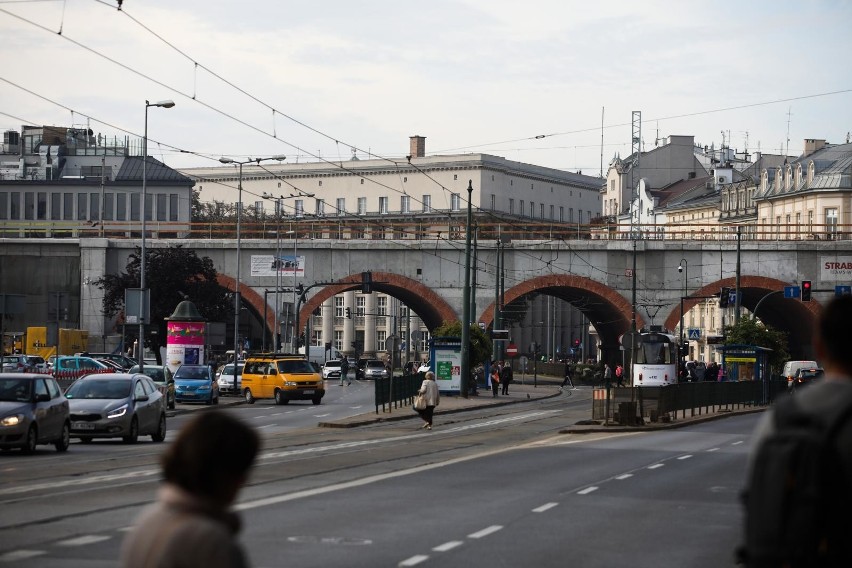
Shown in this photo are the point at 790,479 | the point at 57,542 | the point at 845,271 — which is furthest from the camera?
the point at 845,271

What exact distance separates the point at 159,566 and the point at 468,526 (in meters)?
11.0

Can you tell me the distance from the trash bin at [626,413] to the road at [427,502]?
7.07 metres

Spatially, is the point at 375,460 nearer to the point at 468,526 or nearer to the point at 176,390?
the point at 468,526

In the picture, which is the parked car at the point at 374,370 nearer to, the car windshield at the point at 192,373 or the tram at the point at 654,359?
the tram at the point at 654,359

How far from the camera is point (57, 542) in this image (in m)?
13.2

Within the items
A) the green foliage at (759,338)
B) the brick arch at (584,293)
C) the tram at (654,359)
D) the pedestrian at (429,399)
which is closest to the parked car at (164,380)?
the pedestrian at (429,399)

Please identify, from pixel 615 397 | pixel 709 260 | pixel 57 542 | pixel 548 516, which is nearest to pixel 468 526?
pixel 548 516

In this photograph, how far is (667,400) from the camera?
4288cm

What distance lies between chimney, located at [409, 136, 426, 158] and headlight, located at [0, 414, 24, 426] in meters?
133

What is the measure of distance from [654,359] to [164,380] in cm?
2736

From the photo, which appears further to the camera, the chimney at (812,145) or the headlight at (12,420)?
the chimney at (812,145)

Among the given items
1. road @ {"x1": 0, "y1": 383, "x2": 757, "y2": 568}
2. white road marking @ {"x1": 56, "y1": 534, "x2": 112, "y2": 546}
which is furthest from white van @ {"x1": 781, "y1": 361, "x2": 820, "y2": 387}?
white road marking @ {"x1": 56, "y1": 534, "x2": 112, "y2": 546}

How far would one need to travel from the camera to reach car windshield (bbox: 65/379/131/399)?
30.8 m

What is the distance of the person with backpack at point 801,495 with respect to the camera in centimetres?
495
